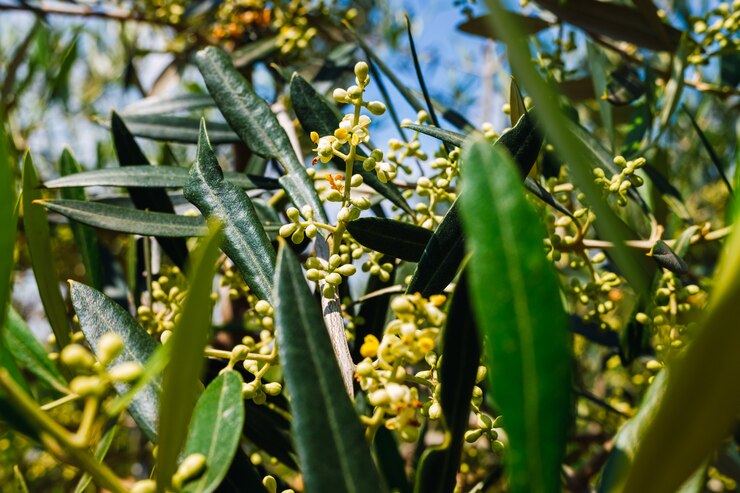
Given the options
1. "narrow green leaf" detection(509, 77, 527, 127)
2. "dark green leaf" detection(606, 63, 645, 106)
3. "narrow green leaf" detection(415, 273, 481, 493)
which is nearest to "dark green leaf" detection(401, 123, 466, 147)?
"narrow green leaf" detection(509, 77, 527, 127)

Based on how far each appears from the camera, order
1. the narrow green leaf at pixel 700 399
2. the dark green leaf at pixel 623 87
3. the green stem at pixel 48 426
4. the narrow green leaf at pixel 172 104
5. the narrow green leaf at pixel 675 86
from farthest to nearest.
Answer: the narrow green leaf at pixel 172 104
the dark green leaf at pixel 623 87
the narrow green leaf at pixel 675 86
the green stem at pixel 48 426
the narrow green leaf at pixel 700 399

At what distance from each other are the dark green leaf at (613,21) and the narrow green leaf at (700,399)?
154 centimetres

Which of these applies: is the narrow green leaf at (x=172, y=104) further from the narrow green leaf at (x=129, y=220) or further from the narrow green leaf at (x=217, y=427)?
the narrow green leaf at (x=217, y=427)

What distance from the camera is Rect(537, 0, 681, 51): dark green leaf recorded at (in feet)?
5.81

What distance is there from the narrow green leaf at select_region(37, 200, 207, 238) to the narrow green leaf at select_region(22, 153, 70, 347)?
0.11 feet

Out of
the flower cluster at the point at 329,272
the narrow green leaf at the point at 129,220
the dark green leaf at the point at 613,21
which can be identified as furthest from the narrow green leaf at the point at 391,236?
the dark green leaf at the point at 613,21

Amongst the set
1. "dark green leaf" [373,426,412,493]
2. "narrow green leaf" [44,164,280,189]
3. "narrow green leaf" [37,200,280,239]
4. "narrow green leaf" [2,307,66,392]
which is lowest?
"narrow green leaf" [2,307,66,392]

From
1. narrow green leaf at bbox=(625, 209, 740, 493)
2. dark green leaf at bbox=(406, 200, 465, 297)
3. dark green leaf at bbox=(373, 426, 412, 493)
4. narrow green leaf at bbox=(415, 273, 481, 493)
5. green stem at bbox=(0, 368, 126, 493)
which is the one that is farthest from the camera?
dark green leaf at bbox=(406, 200, 465, 297)

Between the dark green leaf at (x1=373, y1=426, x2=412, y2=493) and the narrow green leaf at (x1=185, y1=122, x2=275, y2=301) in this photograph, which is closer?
the dark green leaf at (x1=373, y1=426, x2=412, y2=493)

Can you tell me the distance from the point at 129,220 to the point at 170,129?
2.12 feet

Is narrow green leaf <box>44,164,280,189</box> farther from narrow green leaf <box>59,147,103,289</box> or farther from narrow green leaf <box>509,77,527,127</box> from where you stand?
narrow green leaf <box>509,77,527,127</box>

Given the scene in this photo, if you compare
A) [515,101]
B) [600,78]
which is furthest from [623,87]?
[515,101]

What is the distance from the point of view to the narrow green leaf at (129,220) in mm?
1059

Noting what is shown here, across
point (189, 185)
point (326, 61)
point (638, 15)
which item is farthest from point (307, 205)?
point (638, 15)
